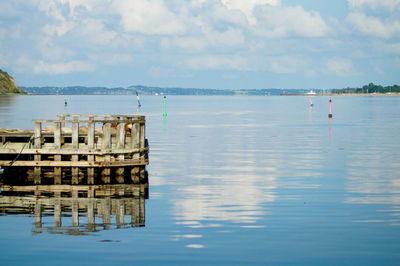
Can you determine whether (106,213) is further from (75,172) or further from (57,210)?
(75,172)

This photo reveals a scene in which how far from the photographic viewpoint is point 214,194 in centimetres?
2773

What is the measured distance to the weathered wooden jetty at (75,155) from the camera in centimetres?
3133

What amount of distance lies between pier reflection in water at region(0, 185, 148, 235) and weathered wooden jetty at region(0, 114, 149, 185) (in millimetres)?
1782

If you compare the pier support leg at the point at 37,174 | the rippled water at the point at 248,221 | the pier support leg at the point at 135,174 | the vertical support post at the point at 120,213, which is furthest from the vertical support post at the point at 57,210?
the pier support leg at the point at 135,174

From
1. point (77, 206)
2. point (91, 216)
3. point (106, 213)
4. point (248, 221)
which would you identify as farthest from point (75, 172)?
point (248, 221)

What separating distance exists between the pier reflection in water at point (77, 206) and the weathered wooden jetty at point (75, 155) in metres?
1.78

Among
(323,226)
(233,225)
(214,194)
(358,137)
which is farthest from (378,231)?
(358,137)

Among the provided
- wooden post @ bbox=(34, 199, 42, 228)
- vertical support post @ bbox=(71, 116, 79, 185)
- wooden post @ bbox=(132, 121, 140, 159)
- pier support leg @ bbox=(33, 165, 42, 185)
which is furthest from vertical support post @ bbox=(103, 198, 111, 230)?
pier support leg @ bbox=(33, 165, 42, 185)

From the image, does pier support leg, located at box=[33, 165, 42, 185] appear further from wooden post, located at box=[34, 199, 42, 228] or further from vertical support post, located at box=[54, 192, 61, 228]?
wooden post, located at box=[34, 199, 42, 228]

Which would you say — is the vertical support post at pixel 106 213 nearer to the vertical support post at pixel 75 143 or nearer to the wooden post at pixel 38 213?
the wooden post at pixel 38 213

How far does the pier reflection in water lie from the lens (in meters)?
21.0

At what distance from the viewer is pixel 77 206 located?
2475cm

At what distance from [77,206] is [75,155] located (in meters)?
7.17

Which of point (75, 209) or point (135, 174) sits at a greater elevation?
point (135, 174)
